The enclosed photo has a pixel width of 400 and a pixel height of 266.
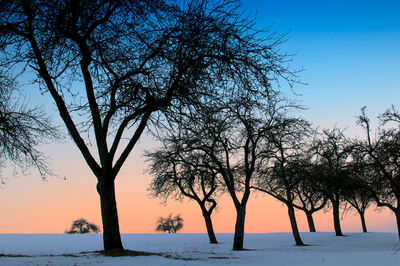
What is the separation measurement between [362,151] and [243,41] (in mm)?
17319

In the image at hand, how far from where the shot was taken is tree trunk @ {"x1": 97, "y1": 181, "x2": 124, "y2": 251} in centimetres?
1123

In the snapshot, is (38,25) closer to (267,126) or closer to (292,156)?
(267,126)


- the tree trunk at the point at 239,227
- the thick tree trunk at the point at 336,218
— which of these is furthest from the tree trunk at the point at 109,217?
the thick tree trunk at the point at 336,218

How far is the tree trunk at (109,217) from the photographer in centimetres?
1123

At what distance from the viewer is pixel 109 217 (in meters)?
11.3

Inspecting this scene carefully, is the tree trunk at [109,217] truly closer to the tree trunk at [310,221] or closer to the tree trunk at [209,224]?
the tree trunk at [209,224]

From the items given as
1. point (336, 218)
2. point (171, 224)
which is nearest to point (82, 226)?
point (171, 224)

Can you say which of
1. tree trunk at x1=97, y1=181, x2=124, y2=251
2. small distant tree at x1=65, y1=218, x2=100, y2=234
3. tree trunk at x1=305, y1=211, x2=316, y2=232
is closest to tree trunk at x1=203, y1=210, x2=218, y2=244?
tree trunk at x1=97, y1=181, x2=124, y2=251

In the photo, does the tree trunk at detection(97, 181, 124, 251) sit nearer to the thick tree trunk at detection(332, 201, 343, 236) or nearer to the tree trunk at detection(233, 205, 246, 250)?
the tree trunk at detection(233, 205, 246, 250)

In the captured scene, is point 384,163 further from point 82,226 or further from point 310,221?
point 82,226

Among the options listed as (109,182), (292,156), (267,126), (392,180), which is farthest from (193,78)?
(392,180)

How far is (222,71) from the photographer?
33.9 feet

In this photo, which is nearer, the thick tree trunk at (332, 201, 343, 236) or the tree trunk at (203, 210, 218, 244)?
the tree trunk at (203, 210, 218, 244)

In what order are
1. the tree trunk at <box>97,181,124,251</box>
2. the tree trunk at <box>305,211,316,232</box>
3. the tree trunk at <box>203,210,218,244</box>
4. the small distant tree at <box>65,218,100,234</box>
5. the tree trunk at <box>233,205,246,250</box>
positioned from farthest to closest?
the small distant tree at <box>65,218,100,234</box> → the tree trunk at <box>305,211,316,232</box> → the tree trunk at <box>203,210,218,244</box> → the tree trunk at <box>233,205,246,250</box> → the tree trunk at <box>97,181,124,251</box>
